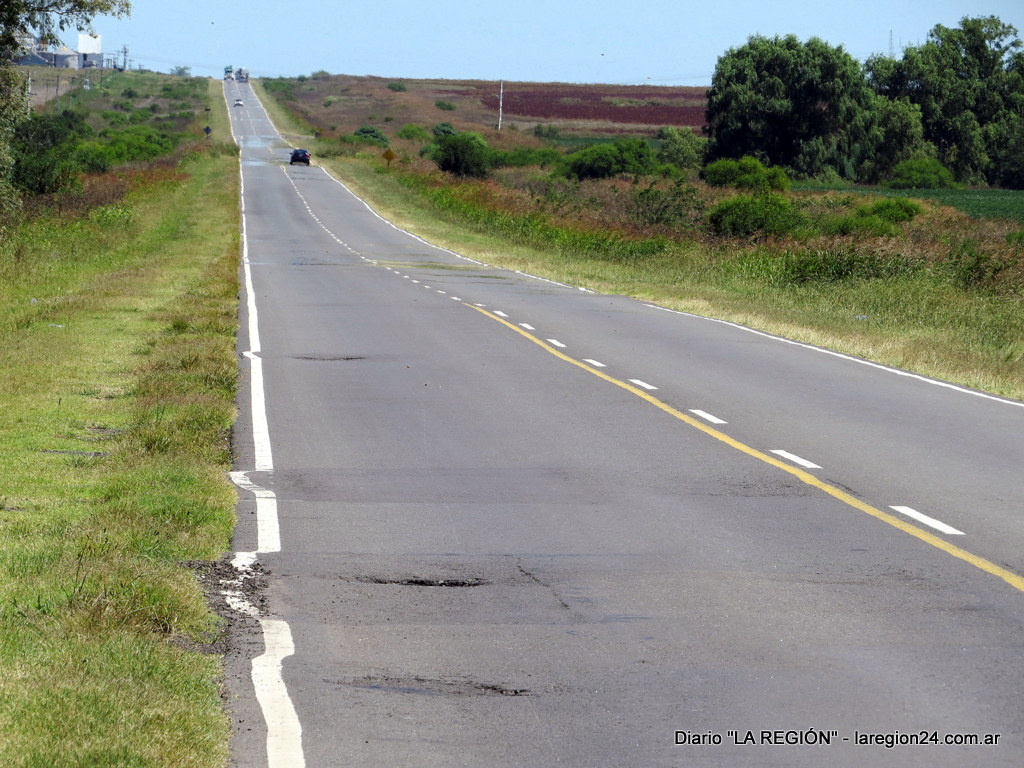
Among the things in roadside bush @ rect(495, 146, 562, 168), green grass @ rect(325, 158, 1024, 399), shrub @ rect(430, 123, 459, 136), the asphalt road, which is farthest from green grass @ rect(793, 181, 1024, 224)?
the asphalt road

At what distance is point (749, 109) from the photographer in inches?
4274

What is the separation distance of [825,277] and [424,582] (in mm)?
26366

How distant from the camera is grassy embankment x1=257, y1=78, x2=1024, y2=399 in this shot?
21797 millimetres

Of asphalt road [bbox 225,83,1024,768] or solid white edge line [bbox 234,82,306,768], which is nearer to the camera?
solid white edge line [bbox 234,82,306,768]

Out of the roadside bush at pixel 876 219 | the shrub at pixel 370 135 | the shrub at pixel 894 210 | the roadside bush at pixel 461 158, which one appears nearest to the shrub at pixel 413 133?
the shrub at pixel 370 135

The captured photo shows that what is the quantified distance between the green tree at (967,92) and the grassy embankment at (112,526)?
10846cm

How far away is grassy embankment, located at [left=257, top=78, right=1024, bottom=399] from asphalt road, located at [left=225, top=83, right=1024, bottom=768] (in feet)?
15.4

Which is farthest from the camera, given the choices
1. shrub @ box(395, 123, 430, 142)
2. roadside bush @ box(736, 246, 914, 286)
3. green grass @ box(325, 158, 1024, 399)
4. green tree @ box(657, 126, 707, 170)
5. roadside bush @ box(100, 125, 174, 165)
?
shrub @ box(395, 123, 430, 142)

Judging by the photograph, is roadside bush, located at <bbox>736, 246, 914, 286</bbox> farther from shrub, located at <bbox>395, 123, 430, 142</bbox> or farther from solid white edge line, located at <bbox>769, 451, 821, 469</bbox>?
shrub, located at <bbox>395, 123, 430, 142</bbox>

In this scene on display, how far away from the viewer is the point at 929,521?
9.21m

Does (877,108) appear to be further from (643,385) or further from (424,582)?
(424,582)

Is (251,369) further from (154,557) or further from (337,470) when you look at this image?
(154,557)

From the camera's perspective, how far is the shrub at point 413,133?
142 metres

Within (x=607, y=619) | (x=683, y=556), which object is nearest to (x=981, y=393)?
(x=683, y=556)
